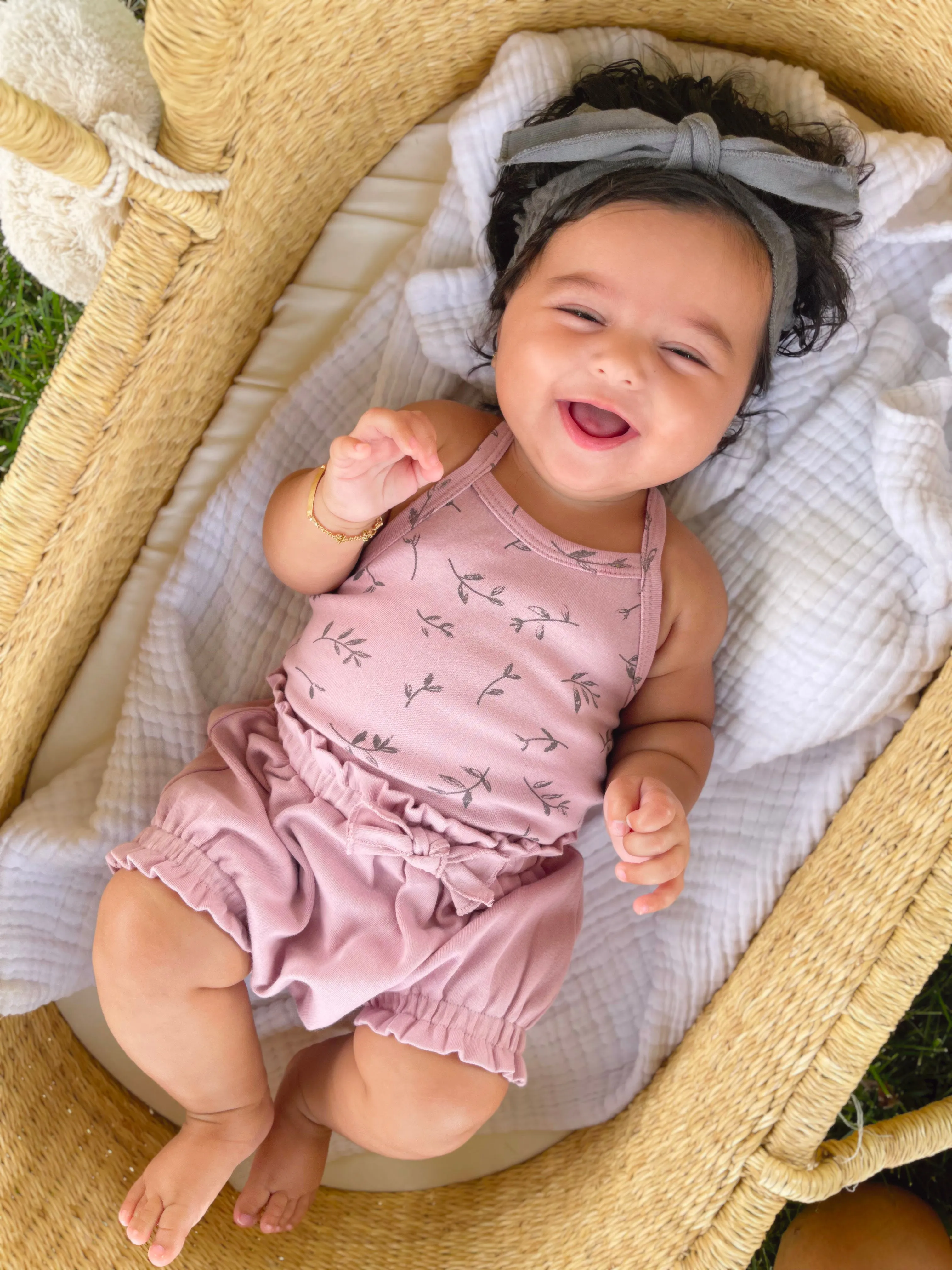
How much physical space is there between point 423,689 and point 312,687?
5.6 inches

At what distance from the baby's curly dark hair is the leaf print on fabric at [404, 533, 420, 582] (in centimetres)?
30

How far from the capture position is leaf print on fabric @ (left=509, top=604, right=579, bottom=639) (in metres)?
1.34

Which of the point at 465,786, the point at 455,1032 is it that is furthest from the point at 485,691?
the point at 455,1032

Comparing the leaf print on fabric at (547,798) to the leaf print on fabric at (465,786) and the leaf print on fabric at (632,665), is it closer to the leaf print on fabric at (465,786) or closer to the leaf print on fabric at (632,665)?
the leaf print on fabric at (465,786)

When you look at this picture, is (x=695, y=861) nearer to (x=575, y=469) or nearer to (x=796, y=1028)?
(x=796, y=1028)

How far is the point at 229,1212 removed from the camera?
1.48 metres

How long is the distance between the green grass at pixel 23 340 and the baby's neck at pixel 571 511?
2.91 feet

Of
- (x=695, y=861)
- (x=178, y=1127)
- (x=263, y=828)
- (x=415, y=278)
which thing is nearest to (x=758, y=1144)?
(x=695, y=861)

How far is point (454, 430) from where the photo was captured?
1.39 m

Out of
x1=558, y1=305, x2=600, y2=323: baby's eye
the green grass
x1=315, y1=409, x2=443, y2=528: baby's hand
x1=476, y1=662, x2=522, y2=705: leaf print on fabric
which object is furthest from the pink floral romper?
the green grass

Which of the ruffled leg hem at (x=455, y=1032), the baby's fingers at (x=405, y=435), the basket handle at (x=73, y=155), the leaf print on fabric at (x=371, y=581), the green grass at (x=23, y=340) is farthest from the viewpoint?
the green grass at (x=23, y=340)

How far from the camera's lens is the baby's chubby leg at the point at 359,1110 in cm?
125

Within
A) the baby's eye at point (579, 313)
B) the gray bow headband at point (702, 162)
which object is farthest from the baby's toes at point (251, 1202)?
the gray bow headband at point (702, 162)

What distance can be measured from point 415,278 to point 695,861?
0.90 metres
